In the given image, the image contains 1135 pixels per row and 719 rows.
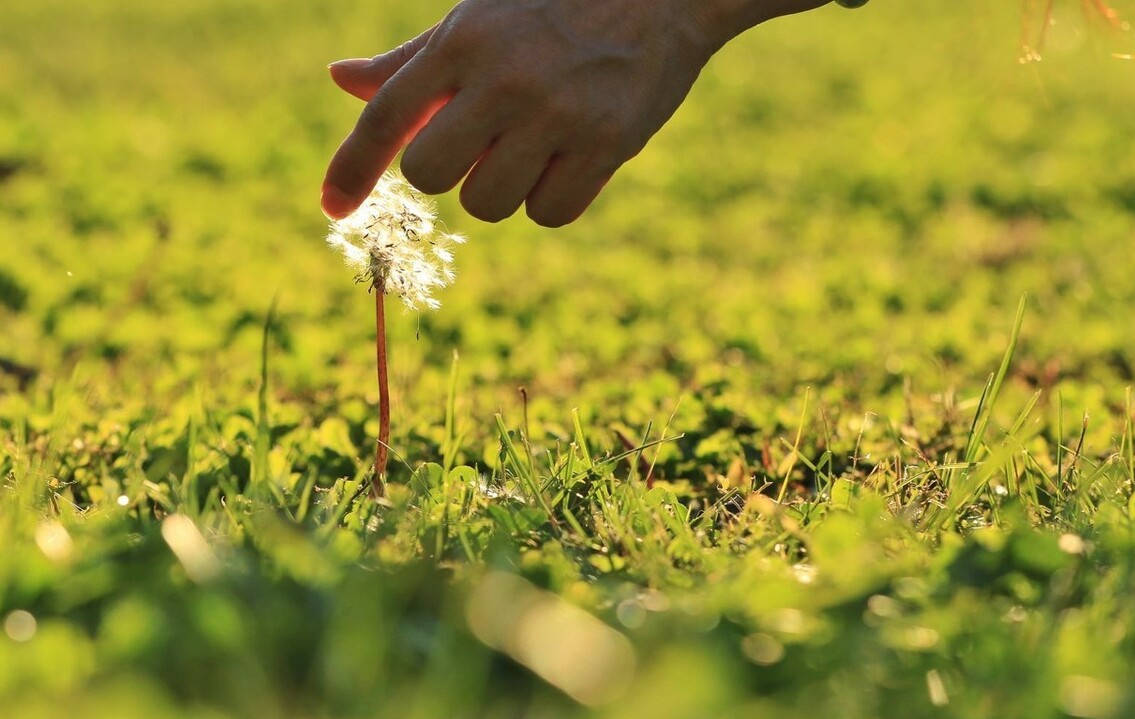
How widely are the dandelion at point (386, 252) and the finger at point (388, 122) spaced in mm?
168

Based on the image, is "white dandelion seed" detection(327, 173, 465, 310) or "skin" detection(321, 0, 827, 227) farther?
"white dandelion seed" detection(327, 173, 465, 310)

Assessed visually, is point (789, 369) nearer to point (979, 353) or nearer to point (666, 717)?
point (979, 353)

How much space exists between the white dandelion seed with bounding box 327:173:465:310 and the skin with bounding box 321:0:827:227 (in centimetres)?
12

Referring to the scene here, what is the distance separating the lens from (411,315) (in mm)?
5574

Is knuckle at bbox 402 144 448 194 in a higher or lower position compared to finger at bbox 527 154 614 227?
higher

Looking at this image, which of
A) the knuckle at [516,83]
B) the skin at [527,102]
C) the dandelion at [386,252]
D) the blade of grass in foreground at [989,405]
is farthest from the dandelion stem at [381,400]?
the blade of grass in foreground at [989,405]

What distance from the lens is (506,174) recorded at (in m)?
2.69

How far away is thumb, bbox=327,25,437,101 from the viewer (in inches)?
114

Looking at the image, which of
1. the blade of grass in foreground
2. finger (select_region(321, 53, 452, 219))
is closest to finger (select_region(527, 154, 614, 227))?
finger (select_region(321, 53, 452, 219))

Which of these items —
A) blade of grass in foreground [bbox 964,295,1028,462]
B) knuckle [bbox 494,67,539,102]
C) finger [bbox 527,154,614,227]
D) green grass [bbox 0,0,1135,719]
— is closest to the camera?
green grass [bbox 0,0,1135,719]

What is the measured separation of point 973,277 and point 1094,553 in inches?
164

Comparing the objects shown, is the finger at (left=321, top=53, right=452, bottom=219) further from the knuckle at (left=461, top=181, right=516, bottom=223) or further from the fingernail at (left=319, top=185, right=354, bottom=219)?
the knuckle at (left=461, top=181, right=516, bottom=223)

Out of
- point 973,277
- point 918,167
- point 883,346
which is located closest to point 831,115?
point 918,167

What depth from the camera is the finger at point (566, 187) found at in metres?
2.72
